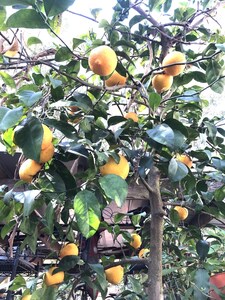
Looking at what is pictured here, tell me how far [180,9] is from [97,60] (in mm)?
457

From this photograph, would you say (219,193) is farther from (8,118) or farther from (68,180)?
(8,118)

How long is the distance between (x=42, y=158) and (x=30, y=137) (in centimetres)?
6

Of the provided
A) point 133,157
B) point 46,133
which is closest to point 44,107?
point 46,133

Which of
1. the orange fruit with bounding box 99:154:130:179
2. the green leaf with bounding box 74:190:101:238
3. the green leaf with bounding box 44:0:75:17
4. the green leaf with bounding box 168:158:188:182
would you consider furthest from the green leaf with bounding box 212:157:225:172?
the green leaf with bounding box 44:0:75:17

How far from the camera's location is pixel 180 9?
1.00m

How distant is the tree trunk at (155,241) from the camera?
2.43 feet

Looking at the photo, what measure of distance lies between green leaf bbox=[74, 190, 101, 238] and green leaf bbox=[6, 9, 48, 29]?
31 cm

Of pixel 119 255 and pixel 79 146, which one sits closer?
pixel 79 146

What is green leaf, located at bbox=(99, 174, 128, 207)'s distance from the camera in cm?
52

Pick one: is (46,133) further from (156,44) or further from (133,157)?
(156,44)

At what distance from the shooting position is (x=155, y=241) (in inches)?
31.4

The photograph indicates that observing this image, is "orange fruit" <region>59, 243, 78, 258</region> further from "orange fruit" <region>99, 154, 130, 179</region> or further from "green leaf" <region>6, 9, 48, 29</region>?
"green leaf" <region>6, 9, 48, 29</region>

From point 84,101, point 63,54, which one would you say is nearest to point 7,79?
point 63,54

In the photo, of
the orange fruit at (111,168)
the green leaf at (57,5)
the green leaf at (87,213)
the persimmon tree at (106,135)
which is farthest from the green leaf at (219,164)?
the green leaf at (57,5)
